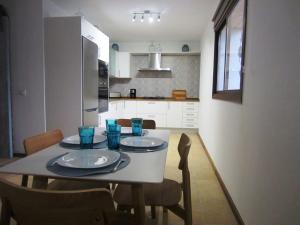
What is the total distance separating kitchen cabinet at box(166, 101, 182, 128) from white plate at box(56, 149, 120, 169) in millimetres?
4327

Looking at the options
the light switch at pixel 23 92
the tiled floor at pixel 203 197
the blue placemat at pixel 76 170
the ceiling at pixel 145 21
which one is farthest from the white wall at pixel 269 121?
the light switch at pixel 23 92

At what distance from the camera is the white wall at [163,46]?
5570mm

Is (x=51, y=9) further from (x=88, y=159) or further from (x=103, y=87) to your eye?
(x=88, y=159)

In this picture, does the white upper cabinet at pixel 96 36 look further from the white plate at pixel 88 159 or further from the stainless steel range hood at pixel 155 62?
the white plate at pixel 88 159

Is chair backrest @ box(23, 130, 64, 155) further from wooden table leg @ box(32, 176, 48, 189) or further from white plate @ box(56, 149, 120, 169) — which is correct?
white plate @ box(56, 149, 120, 169)

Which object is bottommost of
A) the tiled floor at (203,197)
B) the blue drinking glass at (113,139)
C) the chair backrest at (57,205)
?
the tiled floor at (203,197)

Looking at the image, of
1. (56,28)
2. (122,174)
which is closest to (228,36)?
(56,28)

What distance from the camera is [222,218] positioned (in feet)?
5.95

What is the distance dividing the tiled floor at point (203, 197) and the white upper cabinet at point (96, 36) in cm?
204

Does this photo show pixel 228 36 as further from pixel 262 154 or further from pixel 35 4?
pixel 35 4

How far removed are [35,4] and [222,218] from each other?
340cm

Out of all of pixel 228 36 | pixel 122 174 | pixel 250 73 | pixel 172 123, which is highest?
pixel 228 36

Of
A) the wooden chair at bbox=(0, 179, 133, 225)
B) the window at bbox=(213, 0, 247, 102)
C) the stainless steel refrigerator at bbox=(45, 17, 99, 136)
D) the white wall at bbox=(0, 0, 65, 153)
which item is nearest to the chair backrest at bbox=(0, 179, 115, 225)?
the wooden chair at bbox=(0, 179, 133, 225)

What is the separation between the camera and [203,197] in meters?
2.16
